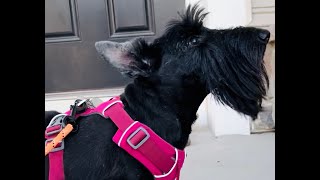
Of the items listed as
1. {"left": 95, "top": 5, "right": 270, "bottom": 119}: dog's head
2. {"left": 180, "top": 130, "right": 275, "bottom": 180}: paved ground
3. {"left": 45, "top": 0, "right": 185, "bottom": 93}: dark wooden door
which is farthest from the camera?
{"left": 45, "top": 0, "right": 185, "bottom": 93}: dark wooden door

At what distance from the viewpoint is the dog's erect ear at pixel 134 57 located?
1.38 m

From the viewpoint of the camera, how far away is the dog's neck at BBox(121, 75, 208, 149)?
4.49 ft

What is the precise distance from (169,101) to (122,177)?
355 mm

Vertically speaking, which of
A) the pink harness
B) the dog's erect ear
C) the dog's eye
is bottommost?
the pink harness

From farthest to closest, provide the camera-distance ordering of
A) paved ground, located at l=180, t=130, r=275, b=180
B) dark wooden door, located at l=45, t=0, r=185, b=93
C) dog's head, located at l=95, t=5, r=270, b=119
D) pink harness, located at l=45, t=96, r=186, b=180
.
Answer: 1. dark wooden door, located at l=45, t=0, r=185, b=93
2. paved ground, located at l=180, t=130, r=275, b=180
3. dog's head, located at l=95, t=5, r=270, b=119
4. pink harness, located at l=45, t=96, r=186, b=180

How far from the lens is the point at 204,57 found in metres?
1.38

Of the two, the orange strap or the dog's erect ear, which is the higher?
the dog's erect ear

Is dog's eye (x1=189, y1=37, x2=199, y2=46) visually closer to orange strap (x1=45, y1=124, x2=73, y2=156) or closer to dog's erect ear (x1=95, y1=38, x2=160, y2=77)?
dog's erect ear (x1=95, y1=38, x2=160, y2=77)

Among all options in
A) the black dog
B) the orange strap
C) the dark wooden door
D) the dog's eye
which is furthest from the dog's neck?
the dark wooden door

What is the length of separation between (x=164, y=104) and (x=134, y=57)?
0.23 meters

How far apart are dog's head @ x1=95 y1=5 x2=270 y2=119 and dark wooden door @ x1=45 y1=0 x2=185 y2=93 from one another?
4.64 feet

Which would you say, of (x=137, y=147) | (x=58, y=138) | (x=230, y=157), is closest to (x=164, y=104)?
(x=137, y=147)

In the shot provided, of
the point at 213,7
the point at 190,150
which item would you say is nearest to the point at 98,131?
the point at 190,150

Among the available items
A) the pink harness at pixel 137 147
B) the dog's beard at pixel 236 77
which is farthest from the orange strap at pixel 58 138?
the dog's beard at pixel 236 77
